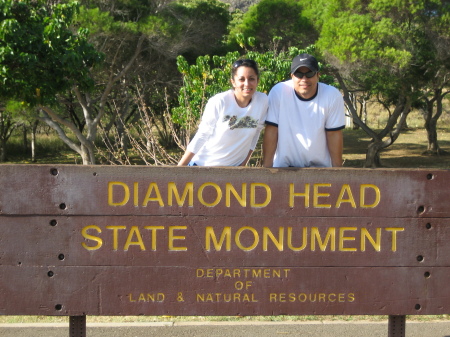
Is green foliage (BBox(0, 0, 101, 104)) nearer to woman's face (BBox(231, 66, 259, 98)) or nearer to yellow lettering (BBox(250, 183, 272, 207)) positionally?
woman's face (BBox(231, 66, 259, 98))


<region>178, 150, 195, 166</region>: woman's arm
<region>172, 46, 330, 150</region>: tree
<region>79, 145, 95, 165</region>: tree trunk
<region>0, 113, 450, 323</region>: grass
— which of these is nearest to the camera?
<region>178, 150, 195, 166</region>: woman's arm

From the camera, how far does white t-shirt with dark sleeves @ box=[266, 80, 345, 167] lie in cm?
355

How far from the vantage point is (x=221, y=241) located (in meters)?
3.44

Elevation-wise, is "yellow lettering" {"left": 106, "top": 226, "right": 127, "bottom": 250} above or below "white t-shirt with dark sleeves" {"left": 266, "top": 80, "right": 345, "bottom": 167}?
below

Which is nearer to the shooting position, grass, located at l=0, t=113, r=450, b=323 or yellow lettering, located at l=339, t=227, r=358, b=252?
yellow lettering, located at l=339, t=227, r=358, b=252

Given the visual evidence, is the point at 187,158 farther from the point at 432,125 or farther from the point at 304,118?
the point at 432,125

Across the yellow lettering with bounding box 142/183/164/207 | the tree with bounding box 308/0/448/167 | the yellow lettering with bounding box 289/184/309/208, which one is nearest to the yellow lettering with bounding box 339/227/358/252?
the yellow lettering with bounding box 289/184/309/208

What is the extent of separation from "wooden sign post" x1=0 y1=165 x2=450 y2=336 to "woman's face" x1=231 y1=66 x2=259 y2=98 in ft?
1.53

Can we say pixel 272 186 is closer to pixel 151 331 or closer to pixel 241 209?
pixel 241 209

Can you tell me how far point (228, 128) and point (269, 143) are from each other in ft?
0.87

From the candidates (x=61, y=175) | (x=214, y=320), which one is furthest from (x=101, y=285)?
(x=214, y=320)

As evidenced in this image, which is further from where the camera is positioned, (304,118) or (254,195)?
(304,118)

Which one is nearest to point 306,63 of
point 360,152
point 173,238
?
point 173,238

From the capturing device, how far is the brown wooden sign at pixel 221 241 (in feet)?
11.2
